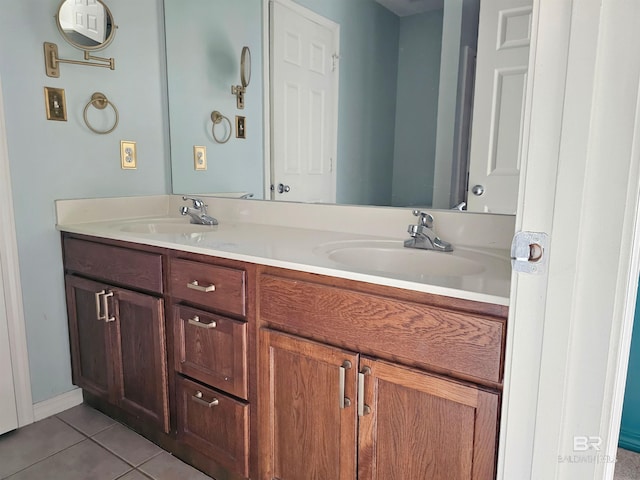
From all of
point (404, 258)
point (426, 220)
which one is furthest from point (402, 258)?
point (426, 220)

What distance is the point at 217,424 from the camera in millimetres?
1427

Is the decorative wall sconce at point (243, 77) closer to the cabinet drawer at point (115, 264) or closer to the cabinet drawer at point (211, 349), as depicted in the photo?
the cabinet drawer at point (115, 264)

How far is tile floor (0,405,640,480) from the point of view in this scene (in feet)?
5.13

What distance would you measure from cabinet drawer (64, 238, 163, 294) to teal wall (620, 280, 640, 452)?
5.75 ft

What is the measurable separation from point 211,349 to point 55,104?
118cm

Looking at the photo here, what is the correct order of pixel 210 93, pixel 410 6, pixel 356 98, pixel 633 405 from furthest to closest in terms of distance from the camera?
pixel 210 93
pixel 633 405
pixel 356 98
pixel 410 6

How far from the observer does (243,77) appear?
6.57 ft

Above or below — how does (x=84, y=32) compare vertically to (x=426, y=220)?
above

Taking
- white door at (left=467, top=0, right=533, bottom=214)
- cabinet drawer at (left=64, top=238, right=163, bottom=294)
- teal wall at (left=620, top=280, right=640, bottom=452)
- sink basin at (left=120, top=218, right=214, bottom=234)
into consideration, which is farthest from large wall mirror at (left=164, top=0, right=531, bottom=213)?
teal wall at (left=620, top=280, right=640, bottom=452)

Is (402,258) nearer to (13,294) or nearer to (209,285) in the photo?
(209,285)

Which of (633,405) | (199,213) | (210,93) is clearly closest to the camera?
(633,405)

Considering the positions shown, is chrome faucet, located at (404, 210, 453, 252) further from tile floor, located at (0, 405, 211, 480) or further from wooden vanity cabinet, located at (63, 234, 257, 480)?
tile floor, located at (0, 405, 211, 480)

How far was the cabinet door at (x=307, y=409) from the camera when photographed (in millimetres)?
1124

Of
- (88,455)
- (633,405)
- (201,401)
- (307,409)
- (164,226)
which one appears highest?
(164,226)
